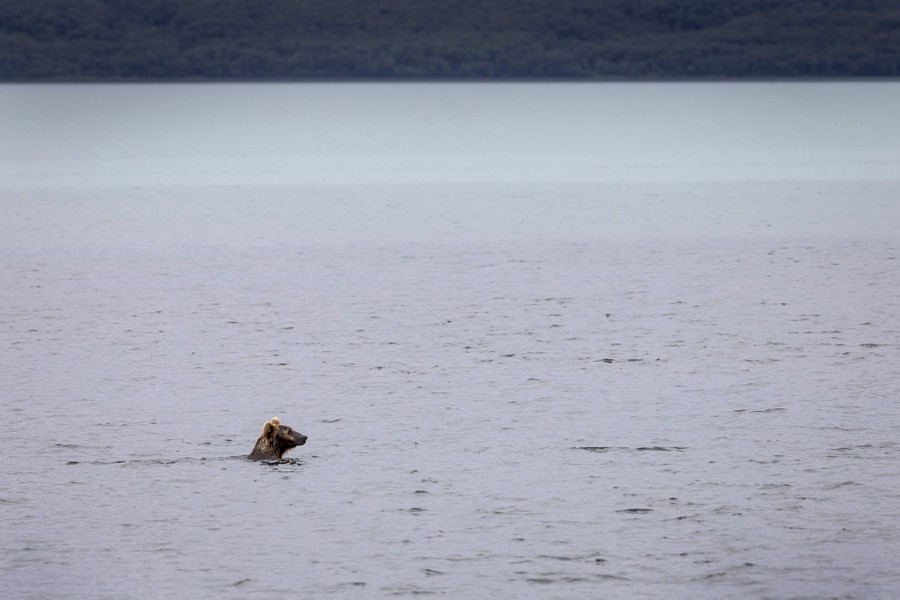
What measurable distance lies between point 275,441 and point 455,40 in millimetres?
128780

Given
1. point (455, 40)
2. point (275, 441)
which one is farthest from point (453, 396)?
point (455, 40)

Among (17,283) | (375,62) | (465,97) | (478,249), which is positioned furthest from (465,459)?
(375,62)

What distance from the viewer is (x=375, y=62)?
131625 millimetres

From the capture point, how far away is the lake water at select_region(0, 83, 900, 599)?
19.4ft

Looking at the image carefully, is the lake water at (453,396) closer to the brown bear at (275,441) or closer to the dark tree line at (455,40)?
the brown bear at (275,441)

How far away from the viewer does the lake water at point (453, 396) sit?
591cm

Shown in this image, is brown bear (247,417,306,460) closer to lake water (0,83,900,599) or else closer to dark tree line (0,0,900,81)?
lake water (0,83,900,599)

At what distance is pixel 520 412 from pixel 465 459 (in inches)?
39.7

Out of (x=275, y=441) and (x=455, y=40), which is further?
(x=455, y=40)

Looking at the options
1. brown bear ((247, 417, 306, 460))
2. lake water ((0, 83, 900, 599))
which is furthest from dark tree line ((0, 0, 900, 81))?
brown bear ((247, 417, 306, 460))

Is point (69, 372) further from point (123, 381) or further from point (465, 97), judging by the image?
point (465, 97)

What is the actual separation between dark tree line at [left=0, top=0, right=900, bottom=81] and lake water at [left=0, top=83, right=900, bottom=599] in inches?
4248

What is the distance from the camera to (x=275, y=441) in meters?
7.18

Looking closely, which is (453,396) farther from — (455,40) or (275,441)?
(455,40)
